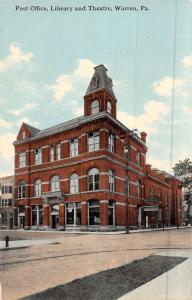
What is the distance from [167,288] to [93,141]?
5915 millimetres

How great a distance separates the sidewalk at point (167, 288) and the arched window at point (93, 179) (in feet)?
16.4

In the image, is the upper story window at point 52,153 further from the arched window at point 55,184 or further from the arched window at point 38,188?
the arched window at point 38,188

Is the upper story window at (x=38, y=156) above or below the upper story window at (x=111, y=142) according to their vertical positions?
below

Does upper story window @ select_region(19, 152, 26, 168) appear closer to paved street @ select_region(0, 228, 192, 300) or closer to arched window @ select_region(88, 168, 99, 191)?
arched window @ select_region(88, 168, 99, 191)

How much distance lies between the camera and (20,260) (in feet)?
29.2

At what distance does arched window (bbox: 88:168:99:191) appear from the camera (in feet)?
37.6

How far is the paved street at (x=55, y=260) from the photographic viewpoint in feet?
20.4

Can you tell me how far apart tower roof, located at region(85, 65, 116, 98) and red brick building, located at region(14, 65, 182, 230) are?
0.24m

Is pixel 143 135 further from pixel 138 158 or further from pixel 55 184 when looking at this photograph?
pixel 55 184

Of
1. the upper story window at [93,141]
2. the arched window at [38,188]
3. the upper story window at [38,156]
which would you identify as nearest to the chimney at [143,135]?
the upper story window at [93,141]

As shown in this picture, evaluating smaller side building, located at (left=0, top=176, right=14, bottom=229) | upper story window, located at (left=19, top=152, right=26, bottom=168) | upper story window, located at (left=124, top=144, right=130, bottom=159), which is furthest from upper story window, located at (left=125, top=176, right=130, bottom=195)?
smaller side building, located at (left=0, top=176, right=14, bottom=229)

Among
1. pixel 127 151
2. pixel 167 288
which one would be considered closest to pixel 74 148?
pixel 127 151

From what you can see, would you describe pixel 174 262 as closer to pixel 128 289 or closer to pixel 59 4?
pixel 128 289

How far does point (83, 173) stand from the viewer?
12922 millimetres
